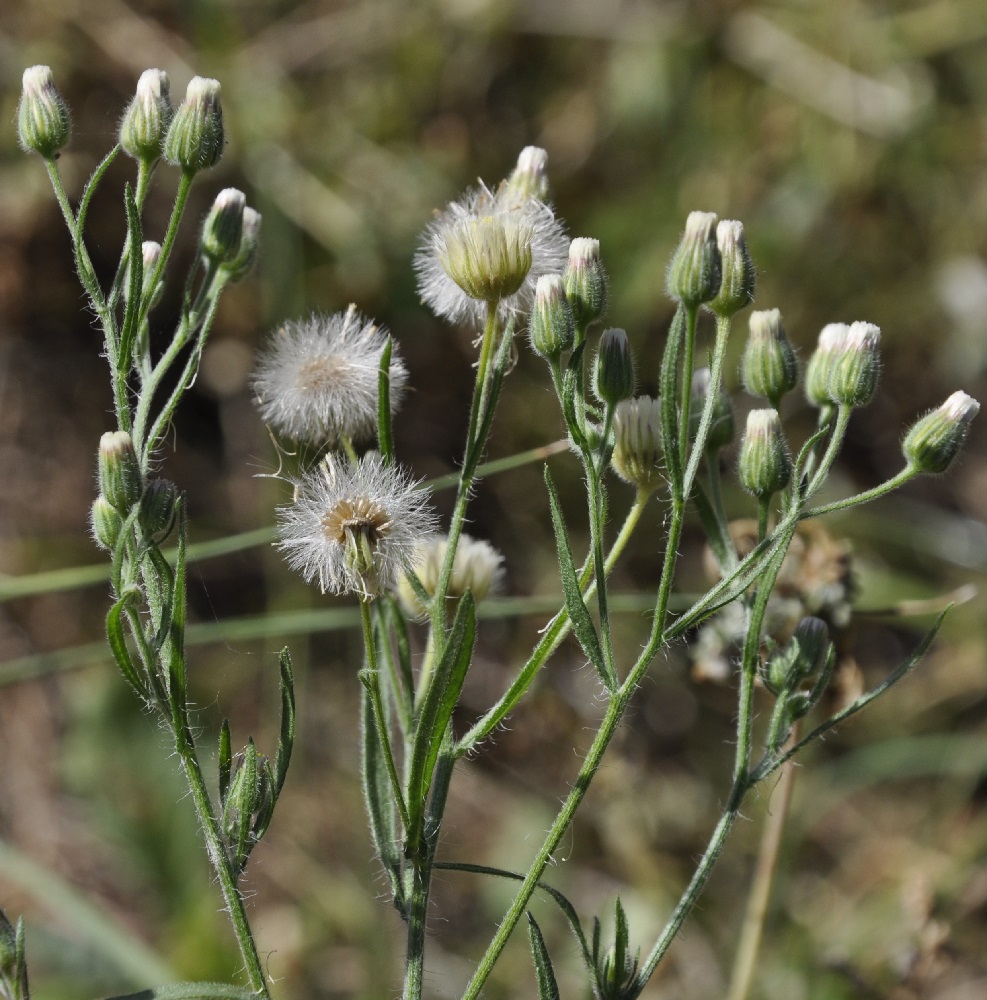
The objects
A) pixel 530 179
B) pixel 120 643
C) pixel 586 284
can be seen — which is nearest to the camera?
pixel 120 643

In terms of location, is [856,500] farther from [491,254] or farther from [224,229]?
[224,229]

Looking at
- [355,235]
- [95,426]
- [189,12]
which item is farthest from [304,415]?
[189,12]

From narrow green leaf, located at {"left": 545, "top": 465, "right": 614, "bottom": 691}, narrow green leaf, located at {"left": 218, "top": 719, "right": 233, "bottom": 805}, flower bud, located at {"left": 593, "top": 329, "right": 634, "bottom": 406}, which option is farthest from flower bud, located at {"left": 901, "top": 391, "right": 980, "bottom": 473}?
narrow green leaf, located at {"left": 218, "top": 719, "right": 233, "bottom": 805}

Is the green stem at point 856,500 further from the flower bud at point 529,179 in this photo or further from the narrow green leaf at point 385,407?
the flower bud at point 529,179

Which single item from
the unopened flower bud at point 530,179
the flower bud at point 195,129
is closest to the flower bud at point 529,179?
the unopened flower bud at point 530,179

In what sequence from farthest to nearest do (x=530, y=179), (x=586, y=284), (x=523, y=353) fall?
(x=523, y=353) → (x=530, y=179) → (x=586, y=284)

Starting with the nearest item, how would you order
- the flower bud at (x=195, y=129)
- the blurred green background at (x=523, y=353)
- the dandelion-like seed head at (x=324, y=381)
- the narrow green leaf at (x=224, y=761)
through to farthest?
the narrow green leaf at (x=224, y=761) → the flower bud at (x=195, y=129) → the dandelion-like seed head at (x=324, y=381) → the blurred green background at (x=523, y=353)

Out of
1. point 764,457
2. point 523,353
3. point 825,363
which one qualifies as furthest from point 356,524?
point 523,353
